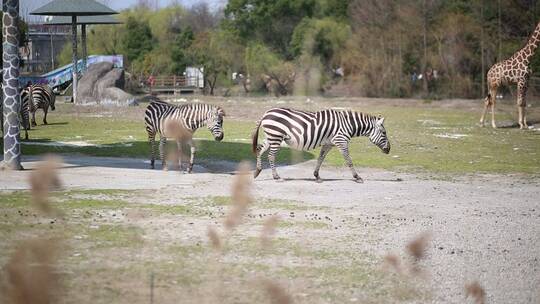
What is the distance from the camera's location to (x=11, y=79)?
43.9 ft

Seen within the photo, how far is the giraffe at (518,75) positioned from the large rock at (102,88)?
559 inches

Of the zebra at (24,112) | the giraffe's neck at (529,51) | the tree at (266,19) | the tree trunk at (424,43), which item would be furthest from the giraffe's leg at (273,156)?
the tree at (266,19)

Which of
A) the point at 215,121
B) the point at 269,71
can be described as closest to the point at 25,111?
the point at 215,121

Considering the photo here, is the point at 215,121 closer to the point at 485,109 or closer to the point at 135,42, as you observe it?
the point at 485,109

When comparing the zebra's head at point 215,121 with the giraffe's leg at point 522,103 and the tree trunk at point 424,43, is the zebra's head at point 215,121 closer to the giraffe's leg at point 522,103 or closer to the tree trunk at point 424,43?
the giraffe's leg at point 522,103

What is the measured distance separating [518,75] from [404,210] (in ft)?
50.2

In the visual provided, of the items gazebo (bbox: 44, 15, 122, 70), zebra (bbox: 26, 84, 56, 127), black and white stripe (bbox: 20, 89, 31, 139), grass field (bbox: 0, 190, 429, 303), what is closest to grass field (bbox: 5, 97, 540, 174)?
black and white stripe (bbox: 20, 89, 31, 139)

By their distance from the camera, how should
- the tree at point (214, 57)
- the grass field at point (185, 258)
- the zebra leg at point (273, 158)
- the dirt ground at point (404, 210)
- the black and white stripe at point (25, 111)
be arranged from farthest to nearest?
the tree at point (214, 57), the black and white stripe at point (25, 111), the zebra leg at point (273, 158), the dirt ground at point (404, 210), the grass field at point (185, 258)

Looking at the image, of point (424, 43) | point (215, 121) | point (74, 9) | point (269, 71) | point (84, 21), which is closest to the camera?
point (215, 121)

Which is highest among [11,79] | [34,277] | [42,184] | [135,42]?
[135,42]

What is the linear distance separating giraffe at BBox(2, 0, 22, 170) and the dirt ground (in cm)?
77

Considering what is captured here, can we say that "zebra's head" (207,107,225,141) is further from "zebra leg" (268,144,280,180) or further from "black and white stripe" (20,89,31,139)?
"black and white stripe" (20,89,31,139)

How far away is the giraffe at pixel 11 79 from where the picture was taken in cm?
1303

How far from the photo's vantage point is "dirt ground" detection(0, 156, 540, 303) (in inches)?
276
